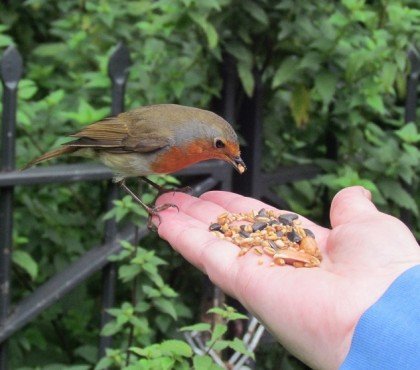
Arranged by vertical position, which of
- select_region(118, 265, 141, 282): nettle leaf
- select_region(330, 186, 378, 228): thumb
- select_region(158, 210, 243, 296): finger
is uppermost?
select_region(330, 186, 378, 228): thumb

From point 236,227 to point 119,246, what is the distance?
90cm

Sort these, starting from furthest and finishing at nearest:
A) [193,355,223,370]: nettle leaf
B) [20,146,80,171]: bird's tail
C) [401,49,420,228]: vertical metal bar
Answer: [401,49,420,228]: vertical metal bar < [20,146,80,171]: bird's tail < [193,355,223,370]: nettle leaf

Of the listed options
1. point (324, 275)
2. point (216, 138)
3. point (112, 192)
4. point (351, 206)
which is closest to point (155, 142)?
point (216, 138)

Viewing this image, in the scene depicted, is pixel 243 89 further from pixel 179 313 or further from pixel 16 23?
pixel 16 23

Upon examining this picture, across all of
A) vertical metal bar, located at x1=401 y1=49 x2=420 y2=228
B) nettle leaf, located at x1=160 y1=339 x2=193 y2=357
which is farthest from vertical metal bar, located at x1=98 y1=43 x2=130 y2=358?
vertical metal bar, located at x1=401 y1=49 x2=420 y2=228

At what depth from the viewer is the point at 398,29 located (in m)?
3.97

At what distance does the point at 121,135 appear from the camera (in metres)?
3.57

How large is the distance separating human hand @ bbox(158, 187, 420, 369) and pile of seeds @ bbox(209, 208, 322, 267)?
1.8 inches

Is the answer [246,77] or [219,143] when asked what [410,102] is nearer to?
[246,77]

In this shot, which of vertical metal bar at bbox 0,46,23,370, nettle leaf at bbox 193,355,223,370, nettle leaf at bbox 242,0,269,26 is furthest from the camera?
nettle leaf at bbox 242,0,269,26

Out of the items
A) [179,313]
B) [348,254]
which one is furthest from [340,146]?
[348,254]

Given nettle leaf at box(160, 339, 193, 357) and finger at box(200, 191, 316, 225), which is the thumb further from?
nettle leaf at box(160, 339, 193, 357)

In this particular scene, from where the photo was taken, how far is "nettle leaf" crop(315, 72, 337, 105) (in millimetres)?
3885

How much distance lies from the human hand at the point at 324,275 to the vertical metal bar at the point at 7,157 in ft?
2.69
